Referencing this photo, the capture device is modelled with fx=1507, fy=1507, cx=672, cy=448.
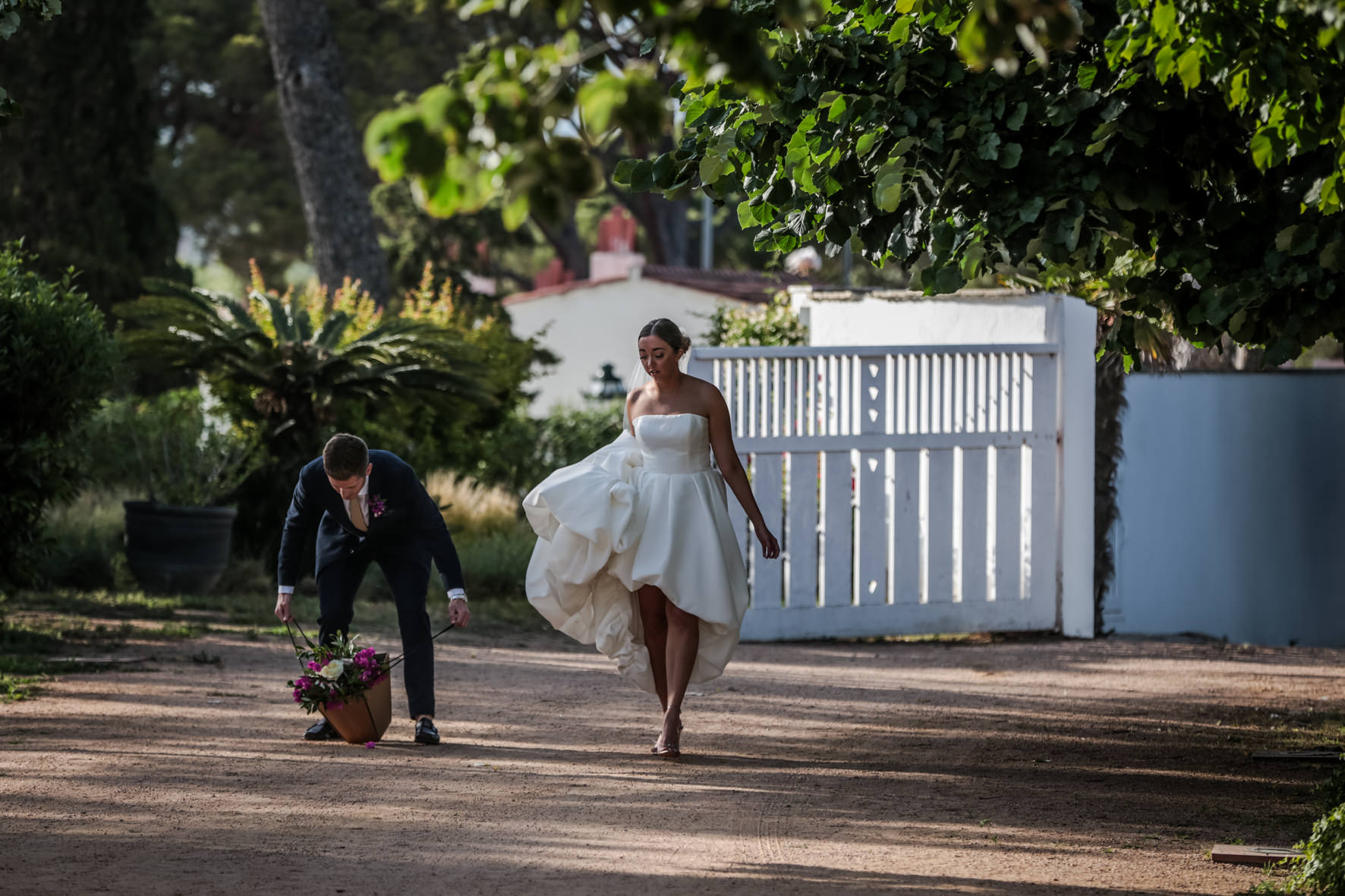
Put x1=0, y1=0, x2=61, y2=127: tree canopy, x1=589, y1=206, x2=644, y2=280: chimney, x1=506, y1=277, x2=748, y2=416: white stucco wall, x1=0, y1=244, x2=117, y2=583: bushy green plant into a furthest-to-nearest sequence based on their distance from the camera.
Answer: x1=589, y1=206, x2=644, y2=280: chimney, x1=506, y1=277, x2=748, y2=416: white stucco wall, x1=0, y1=244, x2=117, y2=583: bushy green plant, x1=0, y1=0, x2=61, y2=127: tree canopy

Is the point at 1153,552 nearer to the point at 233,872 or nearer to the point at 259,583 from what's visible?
the point at 259,583

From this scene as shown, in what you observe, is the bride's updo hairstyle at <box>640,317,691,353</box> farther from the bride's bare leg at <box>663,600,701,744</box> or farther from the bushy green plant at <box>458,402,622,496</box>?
the bushy green plant at <box>458,402,622,496</box>

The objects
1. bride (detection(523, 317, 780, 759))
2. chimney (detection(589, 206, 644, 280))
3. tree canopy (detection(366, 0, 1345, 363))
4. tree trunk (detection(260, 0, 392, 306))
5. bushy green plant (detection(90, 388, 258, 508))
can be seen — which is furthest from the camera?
chimney (detection(589, 206, 644, 280))

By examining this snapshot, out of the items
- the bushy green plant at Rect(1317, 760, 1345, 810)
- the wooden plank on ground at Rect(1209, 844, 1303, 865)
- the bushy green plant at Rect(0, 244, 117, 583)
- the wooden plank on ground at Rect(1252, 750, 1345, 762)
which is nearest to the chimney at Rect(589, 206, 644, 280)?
the bushy green plant at Rect(0, 244, 117, 583)

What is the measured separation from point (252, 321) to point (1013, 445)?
651 centimetres

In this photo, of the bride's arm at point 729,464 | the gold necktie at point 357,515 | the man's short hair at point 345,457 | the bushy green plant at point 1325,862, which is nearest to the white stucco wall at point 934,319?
the bride's arm at point 729,464

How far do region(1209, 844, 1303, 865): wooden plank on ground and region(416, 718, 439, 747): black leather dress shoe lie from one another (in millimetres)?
3332

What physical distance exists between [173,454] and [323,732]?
6.51m

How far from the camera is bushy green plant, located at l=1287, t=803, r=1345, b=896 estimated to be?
4074mm

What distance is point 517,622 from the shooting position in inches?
437

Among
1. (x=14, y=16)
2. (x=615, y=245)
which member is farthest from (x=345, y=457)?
(x=615, y=245)

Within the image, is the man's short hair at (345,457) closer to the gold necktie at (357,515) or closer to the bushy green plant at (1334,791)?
the gold necktie at (357,515)

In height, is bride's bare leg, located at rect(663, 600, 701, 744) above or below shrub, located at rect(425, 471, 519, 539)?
below

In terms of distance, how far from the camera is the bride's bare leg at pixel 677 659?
6.48 meters
